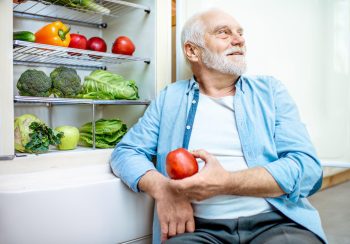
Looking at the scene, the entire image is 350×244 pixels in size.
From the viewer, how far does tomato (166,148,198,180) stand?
1.03m

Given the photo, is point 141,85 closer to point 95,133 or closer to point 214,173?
point 95,133

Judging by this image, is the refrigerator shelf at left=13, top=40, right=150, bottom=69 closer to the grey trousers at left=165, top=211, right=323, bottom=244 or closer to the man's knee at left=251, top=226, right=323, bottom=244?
the grey trousers at left=165, top=211, right=323, bottom=244

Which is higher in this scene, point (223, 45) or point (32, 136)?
point (223, 45)

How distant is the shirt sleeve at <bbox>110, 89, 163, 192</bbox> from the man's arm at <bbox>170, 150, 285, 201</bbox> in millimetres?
215

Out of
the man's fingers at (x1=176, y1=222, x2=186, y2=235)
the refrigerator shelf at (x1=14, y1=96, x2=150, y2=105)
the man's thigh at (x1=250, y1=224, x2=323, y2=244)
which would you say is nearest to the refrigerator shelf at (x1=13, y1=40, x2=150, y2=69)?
the refrigerator shelf at (x1=14, y1=96, x2=150, y2=105)

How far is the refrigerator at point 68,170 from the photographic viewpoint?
3.65ft

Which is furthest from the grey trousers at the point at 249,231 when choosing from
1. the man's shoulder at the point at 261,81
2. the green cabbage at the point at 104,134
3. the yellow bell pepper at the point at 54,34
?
the yellow bell pepper at the point at 54,34

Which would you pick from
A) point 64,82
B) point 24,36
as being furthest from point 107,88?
point 24,36

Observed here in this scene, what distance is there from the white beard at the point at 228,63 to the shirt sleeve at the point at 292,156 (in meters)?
0.15

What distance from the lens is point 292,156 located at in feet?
3.73

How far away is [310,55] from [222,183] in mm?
583

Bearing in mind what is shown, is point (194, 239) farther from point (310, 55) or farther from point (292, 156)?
A: point (310, 55)

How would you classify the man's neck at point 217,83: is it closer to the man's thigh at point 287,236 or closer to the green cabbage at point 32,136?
the man's thigh at point 287,236

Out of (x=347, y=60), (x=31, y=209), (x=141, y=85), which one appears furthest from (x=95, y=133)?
(x=347, y=60)
